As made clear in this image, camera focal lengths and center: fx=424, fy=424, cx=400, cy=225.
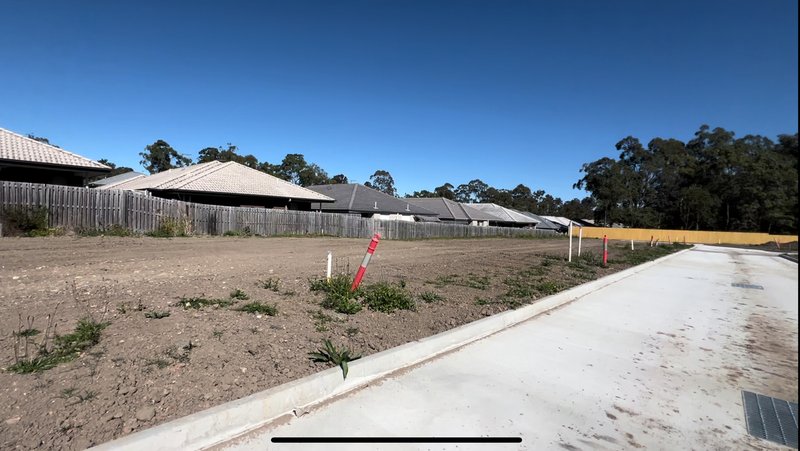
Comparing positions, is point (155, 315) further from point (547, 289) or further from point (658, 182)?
point (658, 182)

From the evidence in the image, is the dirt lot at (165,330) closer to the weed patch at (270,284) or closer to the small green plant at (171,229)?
the weed patch at (270,284)

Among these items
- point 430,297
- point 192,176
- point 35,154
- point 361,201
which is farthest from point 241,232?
point 361,201

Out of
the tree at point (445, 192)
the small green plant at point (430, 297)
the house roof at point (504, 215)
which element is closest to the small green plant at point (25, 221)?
the small green plant at point (430, 297)

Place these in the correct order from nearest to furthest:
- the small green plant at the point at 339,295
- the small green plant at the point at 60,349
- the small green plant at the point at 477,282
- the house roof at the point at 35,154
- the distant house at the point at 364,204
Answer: the small green plant at the point at 60,349, the small green plant at the point at 339,295, the small green plant at the point at 477,282, the house roof at the point at 35,154, the distant house at the point at 364,204

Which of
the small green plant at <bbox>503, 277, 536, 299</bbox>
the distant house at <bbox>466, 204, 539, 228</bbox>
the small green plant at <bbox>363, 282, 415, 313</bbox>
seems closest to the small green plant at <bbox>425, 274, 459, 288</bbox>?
the small green plant at <bbox>503, 277, 536, 299</bbox>

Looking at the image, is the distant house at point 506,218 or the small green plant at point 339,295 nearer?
the small green plant at point 339,295

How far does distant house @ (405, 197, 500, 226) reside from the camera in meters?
57.2

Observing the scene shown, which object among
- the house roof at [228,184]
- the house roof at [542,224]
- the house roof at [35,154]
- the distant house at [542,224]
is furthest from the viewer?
the house roof at [542,224]

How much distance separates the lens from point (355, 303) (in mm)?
6090

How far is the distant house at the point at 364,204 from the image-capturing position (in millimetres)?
42156

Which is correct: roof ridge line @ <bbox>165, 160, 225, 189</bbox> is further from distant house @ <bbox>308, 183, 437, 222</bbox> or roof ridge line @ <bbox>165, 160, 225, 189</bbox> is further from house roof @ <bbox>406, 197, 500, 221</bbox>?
house roof @ <bbox>406, 197, 500, 221</bbox>

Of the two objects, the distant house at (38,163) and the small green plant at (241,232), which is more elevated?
the distant house at (38,163)

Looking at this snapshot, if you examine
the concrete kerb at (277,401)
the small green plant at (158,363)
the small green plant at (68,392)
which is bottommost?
the concrete kerb at (277,401)

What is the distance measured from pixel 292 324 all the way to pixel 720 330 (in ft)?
20.2
